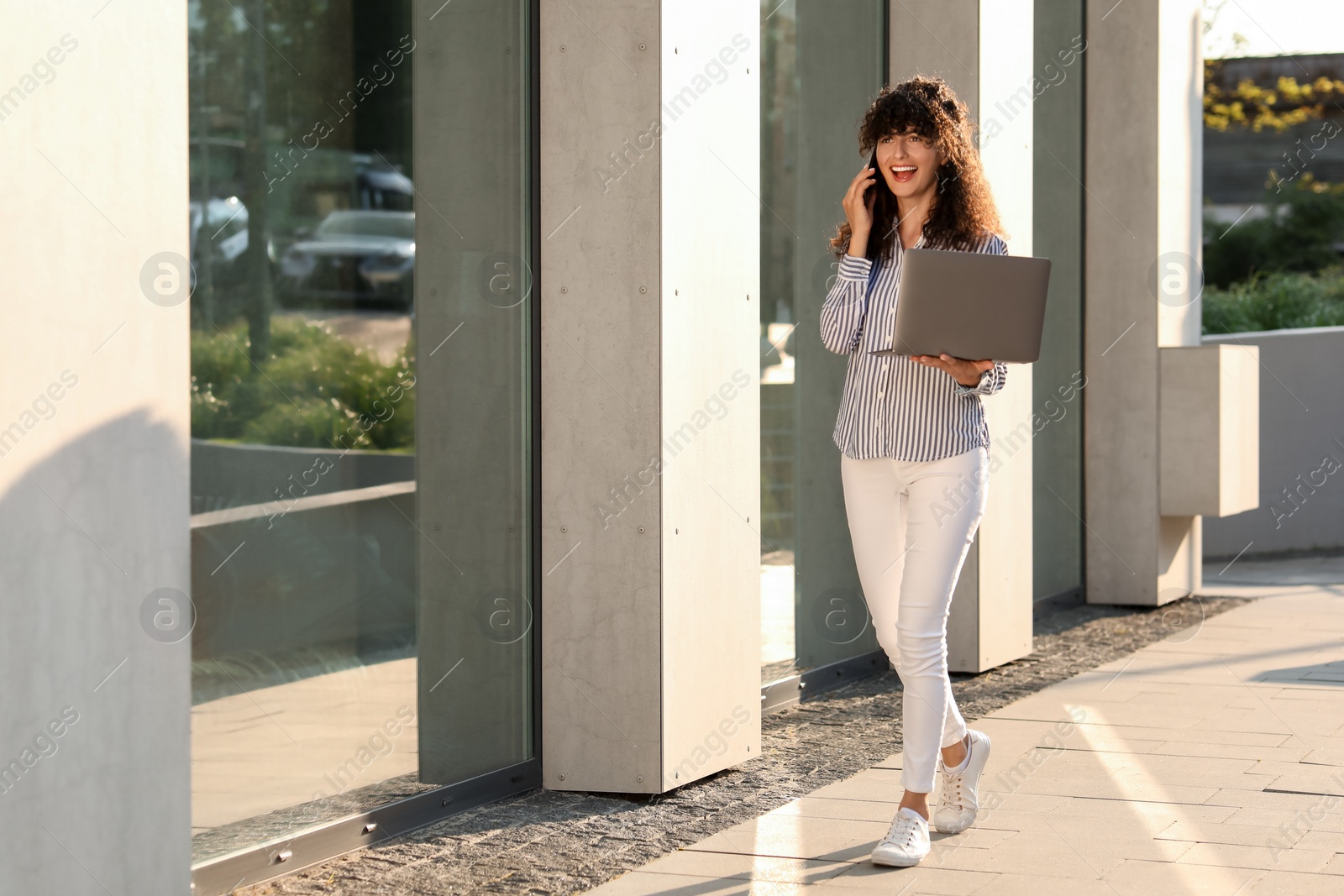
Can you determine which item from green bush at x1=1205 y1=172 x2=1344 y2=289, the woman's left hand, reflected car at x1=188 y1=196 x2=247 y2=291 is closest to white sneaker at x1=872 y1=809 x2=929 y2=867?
the woman's left hand

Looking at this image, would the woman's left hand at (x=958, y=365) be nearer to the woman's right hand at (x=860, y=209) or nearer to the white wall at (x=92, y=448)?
the woman's right hand at (x=860, y=209)

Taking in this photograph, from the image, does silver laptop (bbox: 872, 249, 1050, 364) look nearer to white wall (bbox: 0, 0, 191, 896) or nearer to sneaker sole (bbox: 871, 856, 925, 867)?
sneaker sole (bbox: 871, 856, 925, 867)

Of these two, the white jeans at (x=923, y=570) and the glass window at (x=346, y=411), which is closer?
the glass window at (x=346, y=411)

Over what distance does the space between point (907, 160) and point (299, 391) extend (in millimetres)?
1750

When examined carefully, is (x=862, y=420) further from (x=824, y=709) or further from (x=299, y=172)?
(x=824, y=709)

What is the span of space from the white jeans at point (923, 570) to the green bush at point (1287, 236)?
1784 centimetres

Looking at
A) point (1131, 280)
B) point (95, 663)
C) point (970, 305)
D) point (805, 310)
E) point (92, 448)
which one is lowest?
point (95, 663)

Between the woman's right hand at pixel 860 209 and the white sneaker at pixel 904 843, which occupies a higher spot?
the woman's right hand at pixel 860 209

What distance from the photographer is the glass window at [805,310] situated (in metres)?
6.48

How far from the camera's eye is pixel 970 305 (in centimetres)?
414

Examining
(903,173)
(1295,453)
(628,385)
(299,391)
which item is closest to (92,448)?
(299,391)

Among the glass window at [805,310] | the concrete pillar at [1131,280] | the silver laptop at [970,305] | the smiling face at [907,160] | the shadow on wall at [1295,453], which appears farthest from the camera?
the shadow on wall at [1295,453]

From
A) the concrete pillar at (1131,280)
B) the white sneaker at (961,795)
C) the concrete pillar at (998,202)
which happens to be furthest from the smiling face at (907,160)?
the concrete pillar at (1131,280)

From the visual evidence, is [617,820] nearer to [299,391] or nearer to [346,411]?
[346,411]
